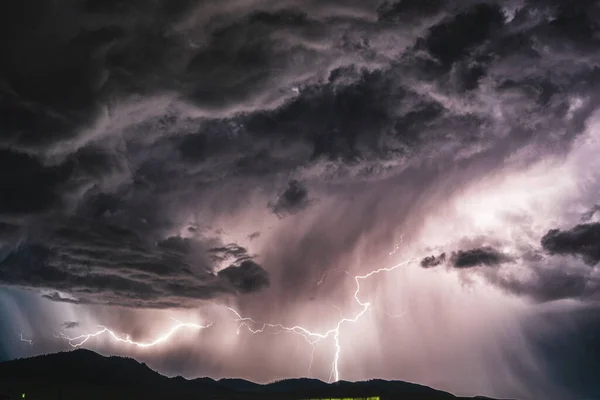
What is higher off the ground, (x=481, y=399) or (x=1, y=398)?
(x=481, y=399)

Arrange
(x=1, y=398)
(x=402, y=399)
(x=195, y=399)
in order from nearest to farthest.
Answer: (x=1, y=398), (x=402, y=399), (x=195, y=399)

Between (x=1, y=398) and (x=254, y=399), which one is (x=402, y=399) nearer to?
(x=254, y=399)

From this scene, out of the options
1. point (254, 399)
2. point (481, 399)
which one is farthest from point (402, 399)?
point (254, 399)

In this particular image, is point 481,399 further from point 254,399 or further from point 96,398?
point 96,398

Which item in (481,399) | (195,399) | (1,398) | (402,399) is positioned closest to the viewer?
(1,398)

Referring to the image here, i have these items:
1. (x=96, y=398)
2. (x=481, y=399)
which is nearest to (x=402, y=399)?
(x=481, y=399)

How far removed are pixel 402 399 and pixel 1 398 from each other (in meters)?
90.8

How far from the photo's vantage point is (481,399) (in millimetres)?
158375

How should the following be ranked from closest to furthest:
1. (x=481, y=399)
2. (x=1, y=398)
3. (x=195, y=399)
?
(x=1, y=398) < (x=195, y=399) < (x=481, y=399)

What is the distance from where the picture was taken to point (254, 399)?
162000 millimetres

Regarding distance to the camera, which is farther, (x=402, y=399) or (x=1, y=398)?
(x=402, y=399)

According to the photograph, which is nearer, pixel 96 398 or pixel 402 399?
pixel 402 399

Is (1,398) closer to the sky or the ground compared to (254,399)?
closer to the ground

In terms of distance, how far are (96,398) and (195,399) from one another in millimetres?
30934
